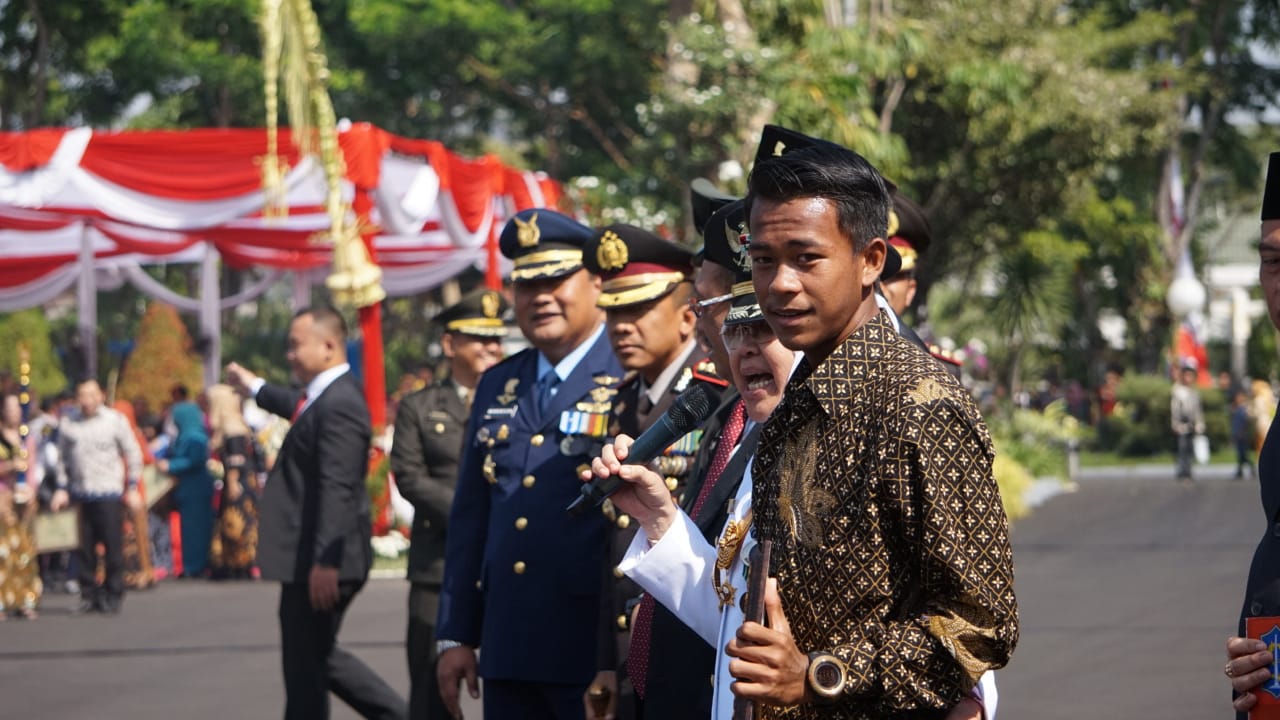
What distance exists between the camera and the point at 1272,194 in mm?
3271

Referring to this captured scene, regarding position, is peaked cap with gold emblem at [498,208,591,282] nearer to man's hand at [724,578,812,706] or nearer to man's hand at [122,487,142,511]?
man's hand at [724,578,812,706]

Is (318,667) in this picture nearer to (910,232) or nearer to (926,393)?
(910,232)

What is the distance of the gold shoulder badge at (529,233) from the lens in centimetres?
561

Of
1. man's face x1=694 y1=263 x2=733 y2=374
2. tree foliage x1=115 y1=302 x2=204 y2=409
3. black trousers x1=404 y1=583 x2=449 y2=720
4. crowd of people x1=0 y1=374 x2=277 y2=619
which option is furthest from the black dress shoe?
man's face x1=694 y1=263 x2=733 y2=374

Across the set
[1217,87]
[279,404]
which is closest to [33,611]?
[279,404]

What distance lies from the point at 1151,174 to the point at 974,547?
3960 centimetres

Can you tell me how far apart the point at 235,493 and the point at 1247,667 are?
46.0ft

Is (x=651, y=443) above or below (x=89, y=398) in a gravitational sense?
above

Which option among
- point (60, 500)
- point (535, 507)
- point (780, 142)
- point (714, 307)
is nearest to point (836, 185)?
point (780, 142)

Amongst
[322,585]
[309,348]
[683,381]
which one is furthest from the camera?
[309,348]

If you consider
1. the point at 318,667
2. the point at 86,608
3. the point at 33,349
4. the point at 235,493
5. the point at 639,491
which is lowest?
the point at 33,349

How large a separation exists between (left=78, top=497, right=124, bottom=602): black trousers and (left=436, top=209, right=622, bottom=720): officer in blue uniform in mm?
9348

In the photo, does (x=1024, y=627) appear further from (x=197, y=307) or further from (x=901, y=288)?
(x=197, y=307)

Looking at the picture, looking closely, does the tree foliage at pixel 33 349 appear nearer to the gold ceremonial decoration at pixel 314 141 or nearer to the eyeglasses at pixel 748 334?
the gold ceremonial decoration at pixel 314 141
